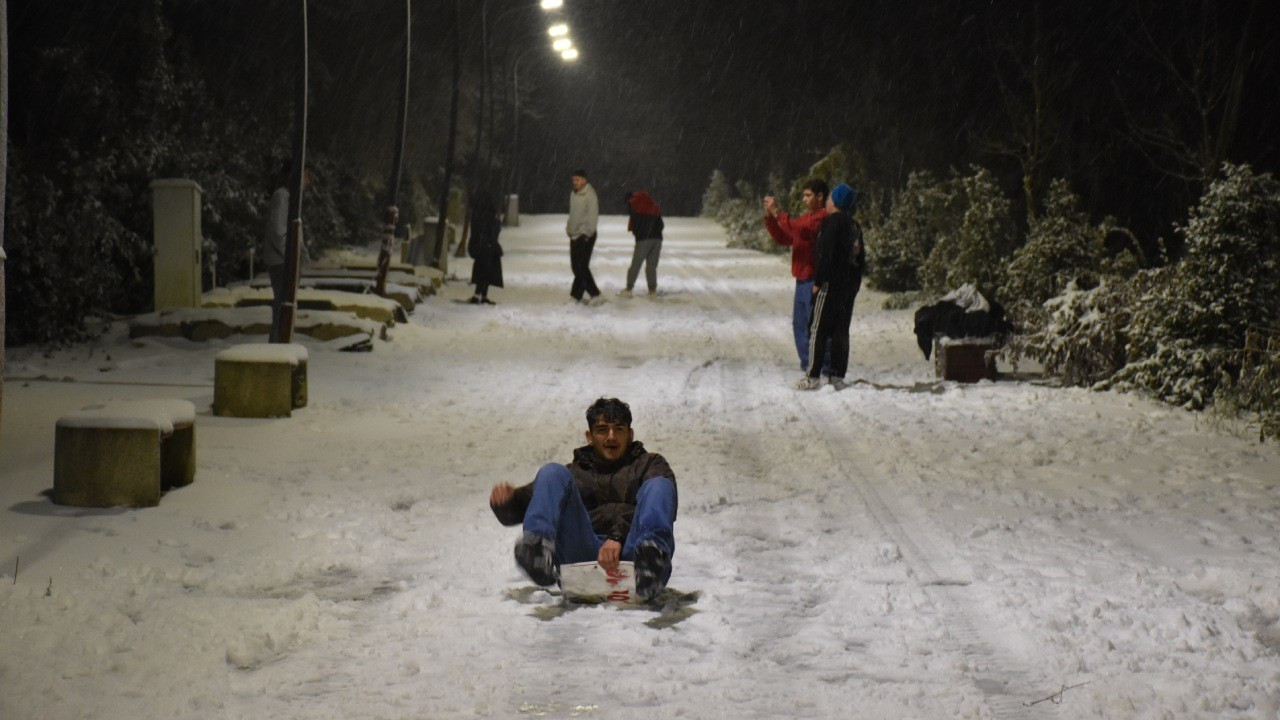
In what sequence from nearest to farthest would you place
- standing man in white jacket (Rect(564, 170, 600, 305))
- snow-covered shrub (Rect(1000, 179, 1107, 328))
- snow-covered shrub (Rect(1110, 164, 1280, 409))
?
1. snow-covered shrub (Rect(1110, 164, 1280, 409))
2. snow-covered shrub (Rect(1000, 179, 1107, 328))
3. standing man in white jacket (Rect(564, 170, 600, 305))

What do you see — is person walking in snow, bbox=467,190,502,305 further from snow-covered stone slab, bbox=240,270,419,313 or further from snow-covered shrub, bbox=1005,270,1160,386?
snow-covered shrub, bbox=1005,270,1160,386

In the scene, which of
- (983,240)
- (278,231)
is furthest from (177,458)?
(983,240)

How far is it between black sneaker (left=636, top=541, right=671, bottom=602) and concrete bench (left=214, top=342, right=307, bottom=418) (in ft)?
19.1

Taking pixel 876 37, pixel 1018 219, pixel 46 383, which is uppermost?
pixel 876 37

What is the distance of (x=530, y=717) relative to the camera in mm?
4609

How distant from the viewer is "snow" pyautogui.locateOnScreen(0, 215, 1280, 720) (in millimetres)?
4891

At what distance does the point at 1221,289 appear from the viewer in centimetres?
1144

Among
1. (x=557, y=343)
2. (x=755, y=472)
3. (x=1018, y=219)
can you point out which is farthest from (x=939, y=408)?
(x=1018, y=219)

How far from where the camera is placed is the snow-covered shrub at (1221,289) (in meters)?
11.3

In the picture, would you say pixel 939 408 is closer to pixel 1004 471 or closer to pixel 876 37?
pixel 1004 471

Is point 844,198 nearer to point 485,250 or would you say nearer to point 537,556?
point 537,556

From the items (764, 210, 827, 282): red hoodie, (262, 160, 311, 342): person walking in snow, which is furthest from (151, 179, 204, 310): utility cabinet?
(764, 210, 827, 282): red hoodie

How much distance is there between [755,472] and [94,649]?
4.74 m

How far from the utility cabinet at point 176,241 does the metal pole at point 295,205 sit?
3919mm
